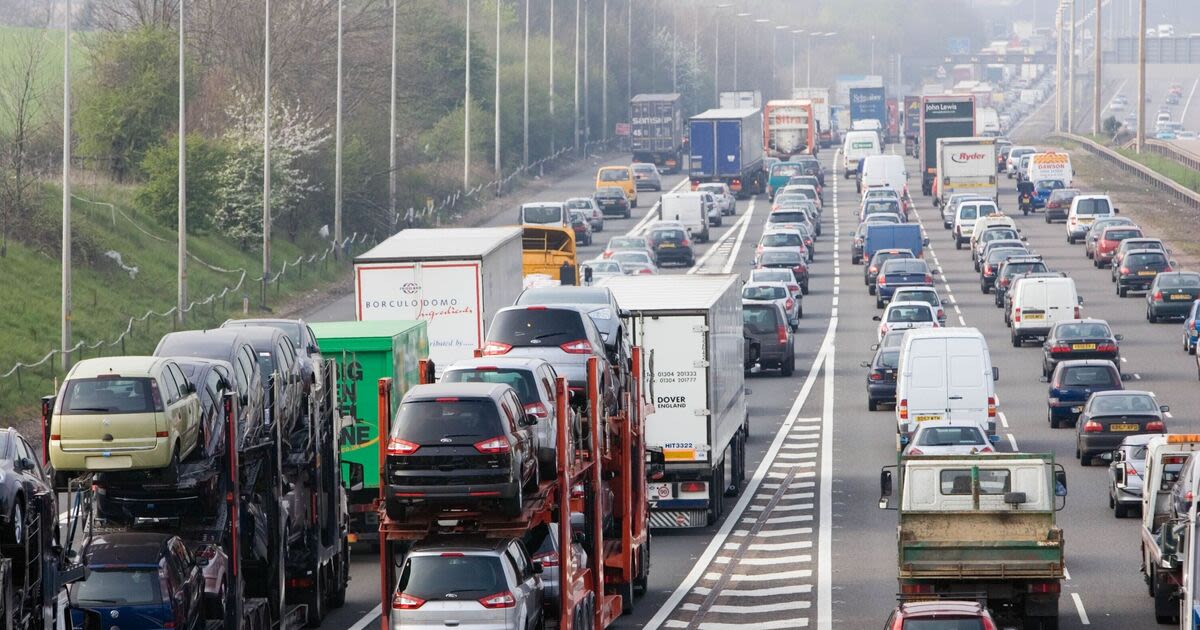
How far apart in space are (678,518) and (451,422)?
43.2ft

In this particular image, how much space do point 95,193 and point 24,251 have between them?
12.6 m

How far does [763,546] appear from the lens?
31.5 meters

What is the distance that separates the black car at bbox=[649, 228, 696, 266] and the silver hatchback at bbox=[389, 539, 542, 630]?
2130 inches

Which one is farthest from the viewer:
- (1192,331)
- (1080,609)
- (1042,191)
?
(1042,191)

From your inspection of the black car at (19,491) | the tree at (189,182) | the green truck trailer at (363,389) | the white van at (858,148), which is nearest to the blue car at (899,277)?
the tree at (189,182)

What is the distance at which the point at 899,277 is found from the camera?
6303 centimetres

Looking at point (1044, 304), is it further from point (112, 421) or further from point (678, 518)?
point (112, 421)

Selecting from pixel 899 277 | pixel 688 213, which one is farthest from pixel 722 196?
pixel 899 277

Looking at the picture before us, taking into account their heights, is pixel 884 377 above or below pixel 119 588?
below

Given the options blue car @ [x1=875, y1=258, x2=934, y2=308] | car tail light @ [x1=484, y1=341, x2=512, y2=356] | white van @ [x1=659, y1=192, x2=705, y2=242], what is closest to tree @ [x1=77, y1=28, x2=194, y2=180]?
white van @ [x1=659, y1=192, x2=705, y2=242]

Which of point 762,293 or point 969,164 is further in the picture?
point 969,164

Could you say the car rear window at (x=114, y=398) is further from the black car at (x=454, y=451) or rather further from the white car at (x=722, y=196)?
the white car at (x=722, y=196)

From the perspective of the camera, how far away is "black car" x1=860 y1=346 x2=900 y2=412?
4544 cm

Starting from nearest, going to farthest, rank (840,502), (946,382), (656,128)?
(840,502)
(946,382)
(656,128)
